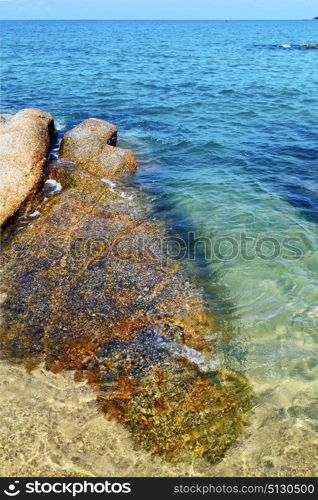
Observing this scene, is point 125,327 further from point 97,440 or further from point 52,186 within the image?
point 52,186

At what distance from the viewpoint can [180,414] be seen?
4.29 m

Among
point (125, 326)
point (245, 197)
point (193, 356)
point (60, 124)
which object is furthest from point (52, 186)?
point (60, 124)

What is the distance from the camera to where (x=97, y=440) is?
404 cm

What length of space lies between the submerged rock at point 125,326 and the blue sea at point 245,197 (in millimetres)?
388

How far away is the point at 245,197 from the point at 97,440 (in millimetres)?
7303

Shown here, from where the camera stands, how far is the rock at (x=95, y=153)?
1046 cm

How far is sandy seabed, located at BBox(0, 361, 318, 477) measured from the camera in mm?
3824

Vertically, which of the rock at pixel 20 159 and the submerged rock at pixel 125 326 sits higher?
the rock at pixel 20 159

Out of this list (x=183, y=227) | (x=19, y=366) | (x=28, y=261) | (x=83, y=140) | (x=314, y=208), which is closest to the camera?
(x=19, y=366)

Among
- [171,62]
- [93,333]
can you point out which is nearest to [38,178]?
[93,333]

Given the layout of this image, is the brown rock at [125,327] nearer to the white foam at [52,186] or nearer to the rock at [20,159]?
the rock at [20,159]

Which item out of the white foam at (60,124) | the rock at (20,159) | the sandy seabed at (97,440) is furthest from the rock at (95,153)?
the sandy seabed at (97,440)

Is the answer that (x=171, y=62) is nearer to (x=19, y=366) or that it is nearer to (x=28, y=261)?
(x=28, y=261)
